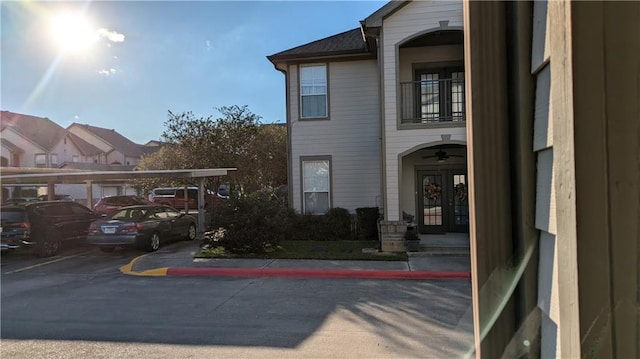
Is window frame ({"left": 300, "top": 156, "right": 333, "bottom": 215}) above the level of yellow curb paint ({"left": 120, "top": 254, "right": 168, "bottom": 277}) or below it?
above

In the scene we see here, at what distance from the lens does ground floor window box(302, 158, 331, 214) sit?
15180 mm

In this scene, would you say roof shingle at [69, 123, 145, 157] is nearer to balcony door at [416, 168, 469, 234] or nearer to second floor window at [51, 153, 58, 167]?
second floor window at [51, 153, 58, 167]

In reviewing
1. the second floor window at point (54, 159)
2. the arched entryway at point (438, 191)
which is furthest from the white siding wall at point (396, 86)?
the second floor window at point (54, 159)

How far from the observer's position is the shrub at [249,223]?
11.8 meters

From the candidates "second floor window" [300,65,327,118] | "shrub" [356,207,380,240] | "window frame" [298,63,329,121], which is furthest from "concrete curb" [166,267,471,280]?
"second floor window" [300,65,327,118]

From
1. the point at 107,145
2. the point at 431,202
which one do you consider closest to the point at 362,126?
the point at 431,202

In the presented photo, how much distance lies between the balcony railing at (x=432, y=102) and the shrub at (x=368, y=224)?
129 inches

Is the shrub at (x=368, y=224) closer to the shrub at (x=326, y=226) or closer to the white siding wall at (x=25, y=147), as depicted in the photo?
the shrub at (x=326, y=226)

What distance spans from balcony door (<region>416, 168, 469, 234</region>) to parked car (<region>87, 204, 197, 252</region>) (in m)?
8.47

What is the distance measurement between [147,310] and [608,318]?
291 inches

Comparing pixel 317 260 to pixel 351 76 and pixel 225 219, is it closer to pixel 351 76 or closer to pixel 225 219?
pixel 225 219

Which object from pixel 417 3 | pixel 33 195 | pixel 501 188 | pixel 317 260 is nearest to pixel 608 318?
pixel 501 188

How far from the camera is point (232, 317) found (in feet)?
21.6

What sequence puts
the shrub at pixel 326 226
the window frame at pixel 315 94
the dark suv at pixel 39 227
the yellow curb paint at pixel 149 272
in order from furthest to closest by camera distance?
1. the window frame at pixel 315 94
2. the shrub at pixel 326 226
3. the dark suv at pixel 39 227
4. the yellow curb paint at pixel 149 272
